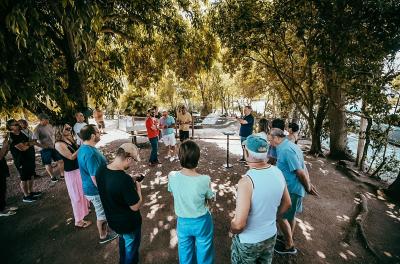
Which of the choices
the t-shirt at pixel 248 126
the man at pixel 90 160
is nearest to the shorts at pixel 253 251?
the man at pixel 90 160

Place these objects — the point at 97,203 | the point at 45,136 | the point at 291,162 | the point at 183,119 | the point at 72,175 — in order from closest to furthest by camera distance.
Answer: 1. the point at 291,162
2. the point at 97,203
3. the point at 72,175
4. the point at 45,136
5. the point at 183,119

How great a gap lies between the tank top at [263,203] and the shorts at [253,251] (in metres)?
0.06

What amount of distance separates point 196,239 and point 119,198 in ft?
3.28

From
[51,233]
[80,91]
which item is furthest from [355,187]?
[80,91]

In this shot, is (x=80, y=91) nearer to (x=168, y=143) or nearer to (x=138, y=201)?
(x=168, y=143)

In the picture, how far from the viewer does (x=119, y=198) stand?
266cm

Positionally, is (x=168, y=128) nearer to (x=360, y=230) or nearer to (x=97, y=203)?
(x=97, y=203)

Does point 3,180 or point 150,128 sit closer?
point 3,180

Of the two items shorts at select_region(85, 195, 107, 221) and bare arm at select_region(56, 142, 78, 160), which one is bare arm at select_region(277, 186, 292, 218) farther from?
bare arm at select_region(56, 142, 78, 160)

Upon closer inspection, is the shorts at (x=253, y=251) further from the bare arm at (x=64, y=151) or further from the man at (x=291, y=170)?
the bare arm at (x=64, y=151)

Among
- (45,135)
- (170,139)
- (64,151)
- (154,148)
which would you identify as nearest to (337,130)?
(170,139)

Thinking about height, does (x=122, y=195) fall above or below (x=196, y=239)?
above

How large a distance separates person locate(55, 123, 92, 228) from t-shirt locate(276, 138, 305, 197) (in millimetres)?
3588

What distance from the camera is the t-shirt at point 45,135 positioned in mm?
6418
